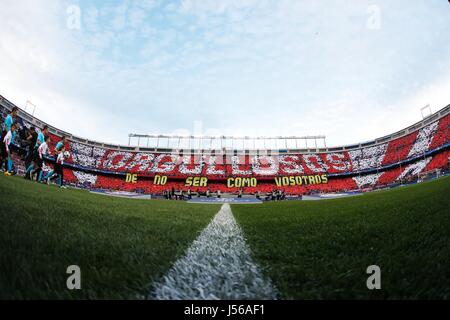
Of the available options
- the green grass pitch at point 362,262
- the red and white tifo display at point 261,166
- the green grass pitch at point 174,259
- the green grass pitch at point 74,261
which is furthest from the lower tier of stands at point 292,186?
the green grass pitch at point 362,262

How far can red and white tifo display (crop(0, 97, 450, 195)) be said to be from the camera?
33.8 m

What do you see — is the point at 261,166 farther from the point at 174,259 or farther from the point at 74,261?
the point at 74,261

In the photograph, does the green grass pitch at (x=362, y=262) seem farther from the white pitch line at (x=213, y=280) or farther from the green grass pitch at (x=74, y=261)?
the green grass pitch at (x=74, y=261)

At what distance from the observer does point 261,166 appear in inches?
1790

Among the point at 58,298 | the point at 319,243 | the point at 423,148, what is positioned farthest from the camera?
the point at 423,148

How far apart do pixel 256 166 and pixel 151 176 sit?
73.7 feet

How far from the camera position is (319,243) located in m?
2.34

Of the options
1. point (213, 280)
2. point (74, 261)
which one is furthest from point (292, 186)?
point (74, 261)

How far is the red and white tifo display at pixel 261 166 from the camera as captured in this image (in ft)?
111

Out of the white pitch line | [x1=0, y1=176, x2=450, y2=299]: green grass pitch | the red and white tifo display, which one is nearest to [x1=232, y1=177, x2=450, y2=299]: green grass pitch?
[x1=0, y1=176, x2=450, y2=299]: green grass pitch

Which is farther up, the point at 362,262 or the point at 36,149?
the point at 36,149

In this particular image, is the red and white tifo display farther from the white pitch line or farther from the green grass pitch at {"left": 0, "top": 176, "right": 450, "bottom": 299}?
the white pitch line
